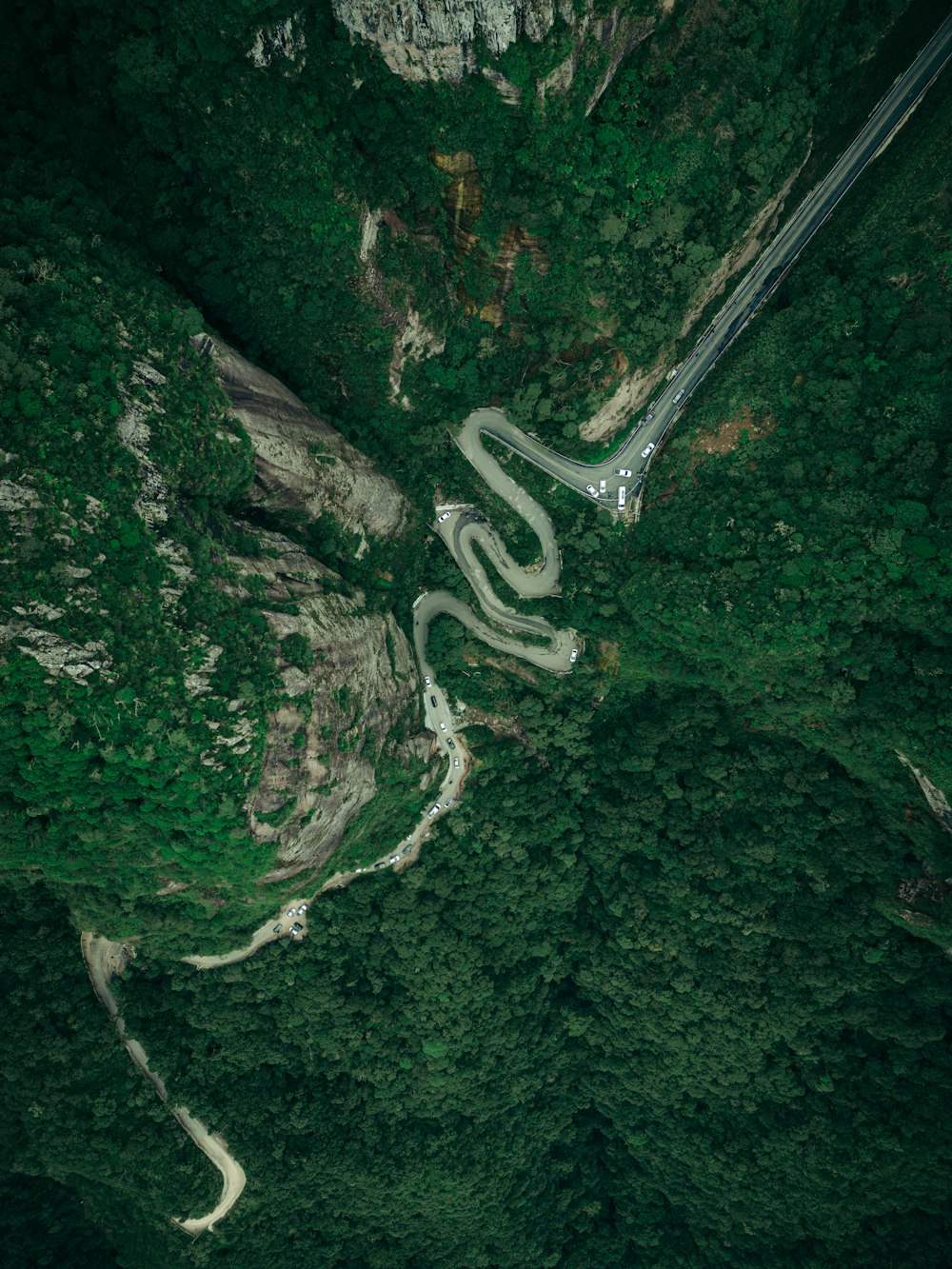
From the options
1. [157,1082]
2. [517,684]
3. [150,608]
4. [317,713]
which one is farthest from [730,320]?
[157,1082]

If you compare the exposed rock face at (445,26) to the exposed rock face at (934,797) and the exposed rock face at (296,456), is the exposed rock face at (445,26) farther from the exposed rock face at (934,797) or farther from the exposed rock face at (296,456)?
the exposed rock face at (934,797)

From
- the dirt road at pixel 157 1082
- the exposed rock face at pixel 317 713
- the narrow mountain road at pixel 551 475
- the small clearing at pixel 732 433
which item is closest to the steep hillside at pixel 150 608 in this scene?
the exposed rock face at pixel 317 713

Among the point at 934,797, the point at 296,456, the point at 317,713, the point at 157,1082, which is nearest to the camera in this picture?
the point at 317,713

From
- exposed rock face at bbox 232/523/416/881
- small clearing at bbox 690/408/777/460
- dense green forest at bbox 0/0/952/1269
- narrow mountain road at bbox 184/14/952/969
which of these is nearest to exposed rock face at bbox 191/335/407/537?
dense green forest at bbox 0/0/952/1269

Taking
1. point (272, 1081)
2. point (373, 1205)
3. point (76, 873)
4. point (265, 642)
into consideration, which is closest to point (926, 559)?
point (265, 642)

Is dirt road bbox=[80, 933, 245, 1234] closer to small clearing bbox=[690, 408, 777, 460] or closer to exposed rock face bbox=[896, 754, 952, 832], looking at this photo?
small clearing bbox=[690, 408, 777, 460]

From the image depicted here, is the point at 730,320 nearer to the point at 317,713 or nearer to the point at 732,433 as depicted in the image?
the point at 732,433
